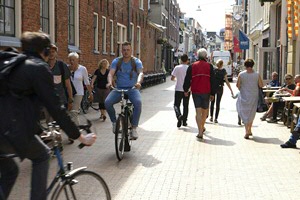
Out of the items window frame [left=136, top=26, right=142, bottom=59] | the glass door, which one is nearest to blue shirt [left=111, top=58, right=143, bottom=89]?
the glass door

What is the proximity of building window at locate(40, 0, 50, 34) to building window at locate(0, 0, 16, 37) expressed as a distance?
2.14 meters

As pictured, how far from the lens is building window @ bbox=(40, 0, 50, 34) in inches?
592

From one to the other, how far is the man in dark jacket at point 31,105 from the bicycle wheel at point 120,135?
4.01 meters

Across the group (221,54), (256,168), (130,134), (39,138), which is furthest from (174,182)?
(221,54)

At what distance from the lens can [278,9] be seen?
23.4m

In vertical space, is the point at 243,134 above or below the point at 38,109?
below

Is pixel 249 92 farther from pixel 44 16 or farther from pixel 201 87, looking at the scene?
pixel 44 16

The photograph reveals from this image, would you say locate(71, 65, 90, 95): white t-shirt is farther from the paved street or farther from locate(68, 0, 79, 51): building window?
locate(68, 0, 79, 51): building window

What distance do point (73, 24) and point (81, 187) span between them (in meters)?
15.1

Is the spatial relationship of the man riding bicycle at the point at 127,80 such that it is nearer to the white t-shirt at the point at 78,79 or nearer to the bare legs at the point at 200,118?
the white t-shirt at the point at 78,79

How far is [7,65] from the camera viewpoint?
360 cm

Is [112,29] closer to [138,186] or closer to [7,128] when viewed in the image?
[138,186]

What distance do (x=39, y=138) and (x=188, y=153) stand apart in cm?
511

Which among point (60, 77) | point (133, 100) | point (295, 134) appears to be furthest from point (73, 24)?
point (295, 134)
